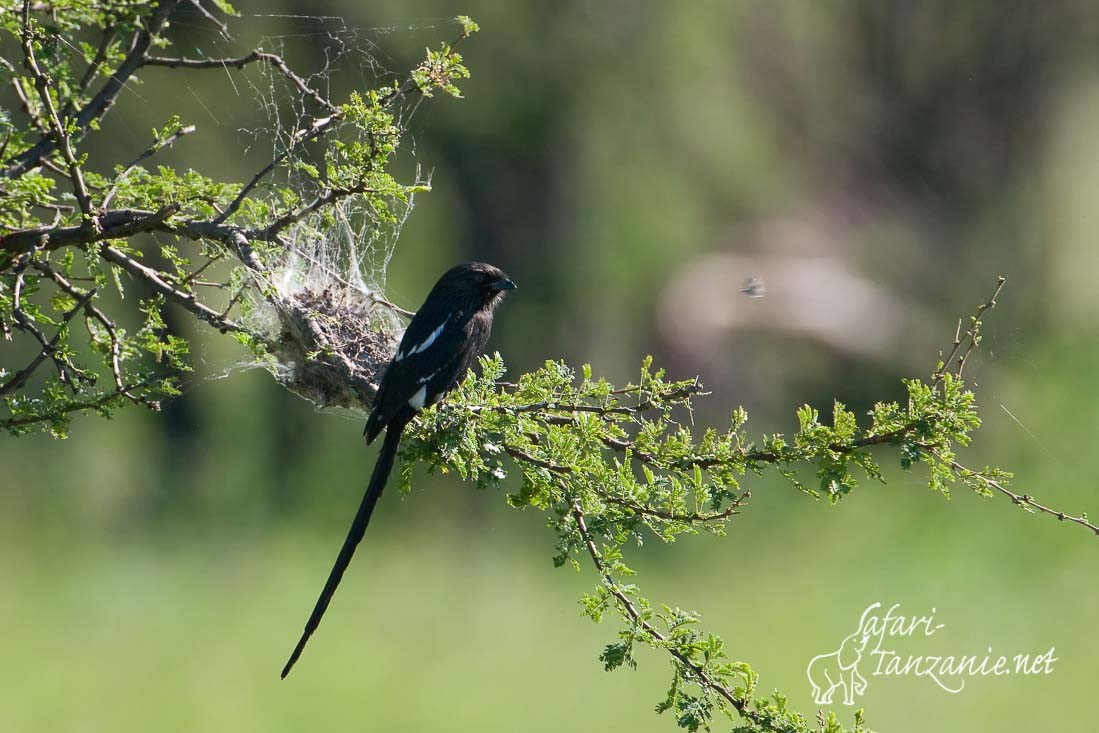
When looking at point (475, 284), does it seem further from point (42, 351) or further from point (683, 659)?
point (683, 659)

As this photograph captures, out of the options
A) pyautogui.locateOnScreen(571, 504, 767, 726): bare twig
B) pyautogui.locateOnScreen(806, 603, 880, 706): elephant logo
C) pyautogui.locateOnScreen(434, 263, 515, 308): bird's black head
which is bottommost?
pyautogui.locateOnScreen(571, 504, 767, 726): bare twig

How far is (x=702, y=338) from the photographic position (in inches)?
438

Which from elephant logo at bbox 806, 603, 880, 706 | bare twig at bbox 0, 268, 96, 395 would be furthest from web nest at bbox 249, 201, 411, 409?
elephant logo at bbox 806, 603, 880, 706

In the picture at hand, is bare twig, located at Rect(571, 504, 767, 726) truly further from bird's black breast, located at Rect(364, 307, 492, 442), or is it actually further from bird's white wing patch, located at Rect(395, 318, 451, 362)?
bird's white wing patch, located at Rect(395, 318, 451, 362)

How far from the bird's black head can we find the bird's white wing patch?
0.24 metres

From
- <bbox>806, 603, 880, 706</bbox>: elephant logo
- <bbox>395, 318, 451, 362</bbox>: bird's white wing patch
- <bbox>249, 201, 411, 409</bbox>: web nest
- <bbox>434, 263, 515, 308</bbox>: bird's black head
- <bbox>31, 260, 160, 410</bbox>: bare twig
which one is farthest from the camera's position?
<bbox>806, 603, 880, 706</bbox>: elephant logo

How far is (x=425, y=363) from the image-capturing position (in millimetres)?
3979

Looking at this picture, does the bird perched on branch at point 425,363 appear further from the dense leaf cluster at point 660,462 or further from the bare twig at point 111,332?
the bare twig at point 111,332

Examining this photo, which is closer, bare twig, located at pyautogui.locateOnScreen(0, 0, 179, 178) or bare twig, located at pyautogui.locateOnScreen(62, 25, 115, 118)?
bare twig, located at pyautogui.locateOnScreen(62, 25, 115, 118)

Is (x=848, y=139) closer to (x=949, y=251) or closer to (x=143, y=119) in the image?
(x=949, y=251)

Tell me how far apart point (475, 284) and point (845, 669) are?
398 centimetres

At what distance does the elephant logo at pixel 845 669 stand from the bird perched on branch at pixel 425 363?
3.42m

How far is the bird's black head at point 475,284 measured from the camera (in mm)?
4738

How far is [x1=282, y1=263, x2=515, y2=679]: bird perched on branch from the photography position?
373 cm
